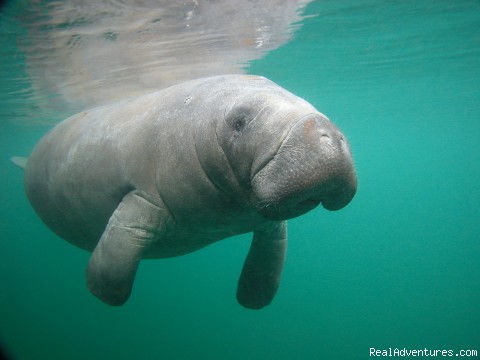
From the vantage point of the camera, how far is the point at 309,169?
236 centimetres

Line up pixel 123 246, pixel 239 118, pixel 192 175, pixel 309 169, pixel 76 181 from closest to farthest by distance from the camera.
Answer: pixel 309 169, pixel 239 118, pixel 192 175, pixel 123 246, pixel 76 181

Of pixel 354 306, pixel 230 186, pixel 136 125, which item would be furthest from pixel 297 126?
pixel 354 306

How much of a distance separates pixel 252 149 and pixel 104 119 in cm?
270

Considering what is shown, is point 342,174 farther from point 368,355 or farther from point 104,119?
point 368,355

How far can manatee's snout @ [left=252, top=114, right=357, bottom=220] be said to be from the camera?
7.68 ft

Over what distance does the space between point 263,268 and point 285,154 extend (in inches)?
107

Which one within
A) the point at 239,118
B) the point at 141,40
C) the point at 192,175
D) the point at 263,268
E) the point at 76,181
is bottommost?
the point at 263,268

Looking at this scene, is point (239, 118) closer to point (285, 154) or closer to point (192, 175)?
point (285, 154)

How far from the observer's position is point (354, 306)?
32.8 m

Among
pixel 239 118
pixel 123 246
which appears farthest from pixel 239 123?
pixel 123 246

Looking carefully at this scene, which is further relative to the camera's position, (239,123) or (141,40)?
(141,40)

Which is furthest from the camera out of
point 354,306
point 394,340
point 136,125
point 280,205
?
point 354,306

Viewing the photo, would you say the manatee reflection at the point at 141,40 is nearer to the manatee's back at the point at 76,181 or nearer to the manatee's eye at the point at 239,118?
the manatee's back at the point at 76,181

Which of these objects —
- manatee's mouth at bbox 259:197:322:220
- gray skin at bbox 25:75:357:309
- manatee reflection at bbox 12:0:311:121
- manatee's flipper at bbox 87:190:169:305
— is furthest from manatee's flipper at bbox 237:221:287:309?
manatee reflection at bbox 12:0:311:121
